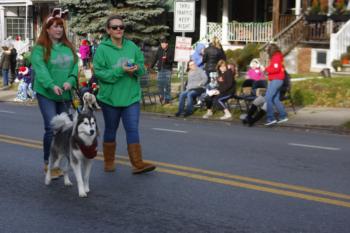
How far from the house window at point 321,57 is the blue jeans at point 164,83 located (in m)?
7.48

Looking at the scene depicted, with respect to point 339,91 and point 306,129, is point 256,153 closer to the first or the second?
point 306,129

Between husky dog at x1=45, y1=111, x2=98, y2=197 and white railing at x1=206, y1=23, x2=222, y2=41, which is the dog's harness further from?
white railing at x1=206, y1=23, x2=222, y2=41

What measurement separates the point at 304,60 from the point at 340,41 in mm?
2174

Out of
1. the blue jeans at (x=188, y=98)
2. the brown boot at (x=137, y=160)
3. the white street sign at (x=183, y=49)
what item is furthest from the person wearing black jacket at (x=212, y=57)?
the brown boot at (x=137, y=160)

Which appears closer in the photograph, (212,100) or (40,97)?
(40,97)

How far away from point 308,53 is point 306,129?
427 inches

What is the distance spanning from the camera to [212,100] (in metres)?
16.6

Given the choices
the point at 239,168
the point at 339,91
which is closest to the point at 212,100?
the point at 339,91

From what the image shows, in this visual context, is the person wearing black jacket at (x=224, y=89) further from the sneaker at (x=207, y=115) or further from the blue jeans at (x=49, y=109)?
the blue jeans at (x=49, y=109)

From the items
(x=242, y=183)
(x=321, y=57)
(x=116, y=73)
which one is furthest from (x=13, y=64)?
(x=242, y=183)

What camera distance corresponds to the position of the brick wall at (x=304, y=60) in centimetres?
2477

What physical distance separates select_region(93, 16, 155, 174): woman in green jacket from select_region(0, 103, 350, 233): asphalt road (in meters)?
0.54

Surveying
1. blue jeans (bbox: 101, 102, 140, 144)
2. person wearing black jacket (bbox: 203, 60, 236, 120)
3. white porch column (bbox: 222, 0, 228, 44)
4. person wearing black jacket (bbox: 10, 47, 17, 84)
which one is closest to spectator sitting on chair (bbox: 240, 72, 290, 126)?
person wearing black jacket (bbox: 203, 60, 236, 120)

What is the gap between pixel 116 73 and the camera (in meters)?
7.82
